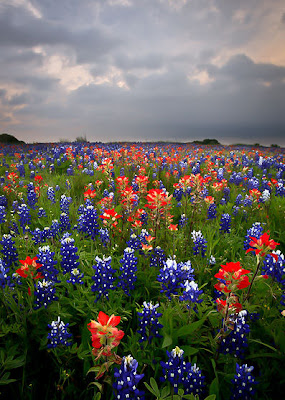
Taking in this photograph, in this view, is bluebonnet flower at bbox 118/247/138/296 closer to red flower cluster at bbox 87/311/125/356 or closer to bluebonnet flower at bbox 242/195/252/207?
red flower cluster at bbox 87/311/125/356

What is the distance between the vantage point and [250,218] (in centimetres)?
453

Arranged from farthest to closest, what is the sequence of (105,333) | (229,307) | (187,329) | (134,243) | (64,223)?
(64,223)
(134,243)
(187,329)
(229,307)
(105,333)

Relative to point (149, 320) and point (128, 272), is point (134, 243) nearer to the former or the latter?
point (128, 272)

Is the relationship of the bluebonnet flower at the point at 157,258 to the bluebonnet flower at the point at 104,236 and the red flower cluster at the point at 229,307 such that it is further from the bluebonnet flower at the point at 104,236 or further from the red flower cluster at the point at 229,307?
the red flower cluster at the point at 229,307

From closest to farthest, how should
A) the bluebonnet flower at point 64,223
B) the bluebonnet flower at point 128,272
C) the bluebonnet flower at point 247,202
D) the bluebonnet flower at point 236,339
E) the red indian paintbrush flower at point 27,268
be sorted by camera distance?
the bluebonnet flower at point 236,339 → the red indian paintbrush flower at point 27,268 → the bluebonnet flower at point 128,272 → the bluebonnet flower at point 64,223 → the bluebonnet flower at point 247,202

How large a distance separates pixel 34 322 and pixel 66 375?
518 mm

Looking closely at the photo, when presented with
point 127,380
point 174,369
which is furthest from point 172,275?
point 127,380

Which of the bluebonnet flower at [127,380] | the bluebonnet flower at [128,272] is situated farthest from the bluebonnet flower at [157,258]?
the bluebonnet flower at [127,380]

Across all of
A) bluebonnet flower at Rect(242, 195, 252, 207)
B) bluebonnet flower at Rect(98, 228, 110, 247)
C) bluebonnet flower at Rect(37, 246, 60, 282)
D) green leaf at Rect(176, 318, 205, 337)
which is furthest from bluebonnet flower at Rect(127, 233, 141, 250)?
bluebonnet flower at Rect(242, 195, 252, 207)

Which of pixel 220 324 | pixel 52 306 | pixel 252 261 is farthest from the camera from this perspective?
pixel 252 261

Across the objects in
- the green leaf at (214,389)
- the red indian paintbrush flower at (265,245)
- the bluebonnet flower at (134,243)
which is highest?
the red indian paintbrush flower at (265,245)

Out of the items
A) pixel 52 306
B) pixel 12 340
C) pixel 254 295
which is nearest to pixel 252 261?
pixel 254 295

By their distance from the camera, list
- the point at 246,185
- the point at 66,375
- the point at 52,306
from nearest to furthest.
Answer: the point at 66,375 → the point at 52,306 → the point at 246,185

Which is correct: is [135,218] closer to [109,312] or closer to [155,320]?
[109,312]
